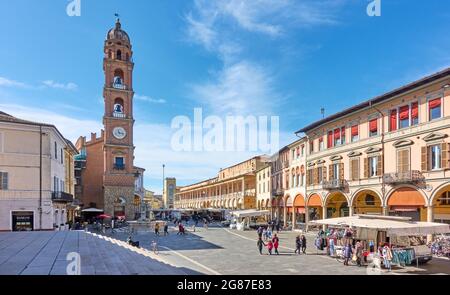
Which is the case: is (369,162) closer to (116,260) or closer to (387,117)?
(387,117)

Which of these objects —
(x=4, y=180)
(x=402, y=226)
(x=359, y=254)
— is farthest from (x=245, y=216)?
(x=402, y=226)

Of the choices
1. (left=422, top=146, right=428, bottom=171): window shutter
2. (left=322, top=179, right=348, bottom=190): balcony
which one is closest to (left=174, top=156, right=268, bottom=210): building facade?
(left=322, top=179, right=348, bottom=190): balcony

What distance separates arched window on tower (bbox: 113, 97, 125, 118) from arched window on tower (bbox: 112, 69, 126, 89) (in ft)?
6.20

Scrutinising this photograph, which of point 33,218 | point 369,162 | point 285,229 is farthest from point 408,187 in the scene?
point 33,218

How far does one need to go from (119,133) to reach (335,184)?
33.4 meters

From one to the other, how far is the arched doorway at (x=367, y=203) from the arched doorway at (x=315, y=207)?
215 inches

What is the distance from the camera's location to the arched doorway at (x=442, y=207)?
24192 millimetres

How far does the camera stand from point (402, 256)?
17375 mm

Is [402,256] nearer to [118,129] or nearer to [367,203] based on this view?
[367,203]

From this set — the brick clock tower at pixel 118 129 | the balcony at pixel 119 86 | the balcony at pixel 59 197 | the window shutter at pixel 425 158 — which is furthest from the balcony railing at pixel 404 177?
the balcony at pixel 119 86

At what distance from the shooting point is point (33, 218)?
29062mm

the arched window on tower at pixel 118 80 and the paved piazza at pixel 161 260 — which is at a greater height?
the arched window on tower at pixel 118 80

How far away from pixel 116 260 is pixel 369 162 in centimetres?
2432

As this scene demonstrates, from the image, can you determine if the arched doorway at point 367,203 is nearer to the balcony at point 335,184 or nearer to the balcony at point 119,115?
the balcony at point 335,184
